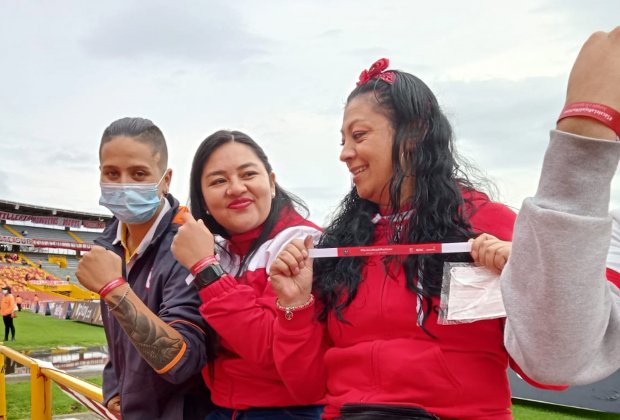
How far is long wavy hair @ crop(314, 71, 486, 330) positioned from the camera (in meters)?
1.43

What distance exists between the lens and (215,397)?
6.57 feet

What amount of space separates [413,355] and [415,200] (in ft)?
1.40

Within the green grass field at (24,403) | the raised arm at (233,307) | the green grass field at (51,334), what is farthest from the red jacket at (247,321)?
the green grass field at (51,334)

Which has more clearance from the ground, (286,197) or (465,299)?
(286,197)

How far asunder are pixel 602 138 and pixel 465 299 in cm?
57

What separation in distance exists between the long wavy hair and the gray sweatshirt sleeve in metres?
0.47

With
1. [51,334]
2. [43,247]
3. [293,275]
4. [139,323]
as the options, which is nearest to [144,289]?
[139,323]

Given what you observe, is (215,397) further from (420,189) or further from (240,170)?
(420,189)

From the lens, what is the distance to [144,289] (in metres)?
2.20

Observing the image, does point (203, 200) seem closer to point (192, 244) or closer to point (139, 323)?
point (192, 244)

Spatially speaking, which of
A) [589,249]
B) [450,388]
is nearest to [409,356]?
[450,388]

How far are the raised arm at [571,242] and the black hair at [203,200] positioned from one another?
1285mm

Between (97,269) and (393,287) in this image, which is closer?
(393,287)

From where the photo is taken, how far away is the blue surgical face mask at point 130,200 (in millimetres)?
2330
